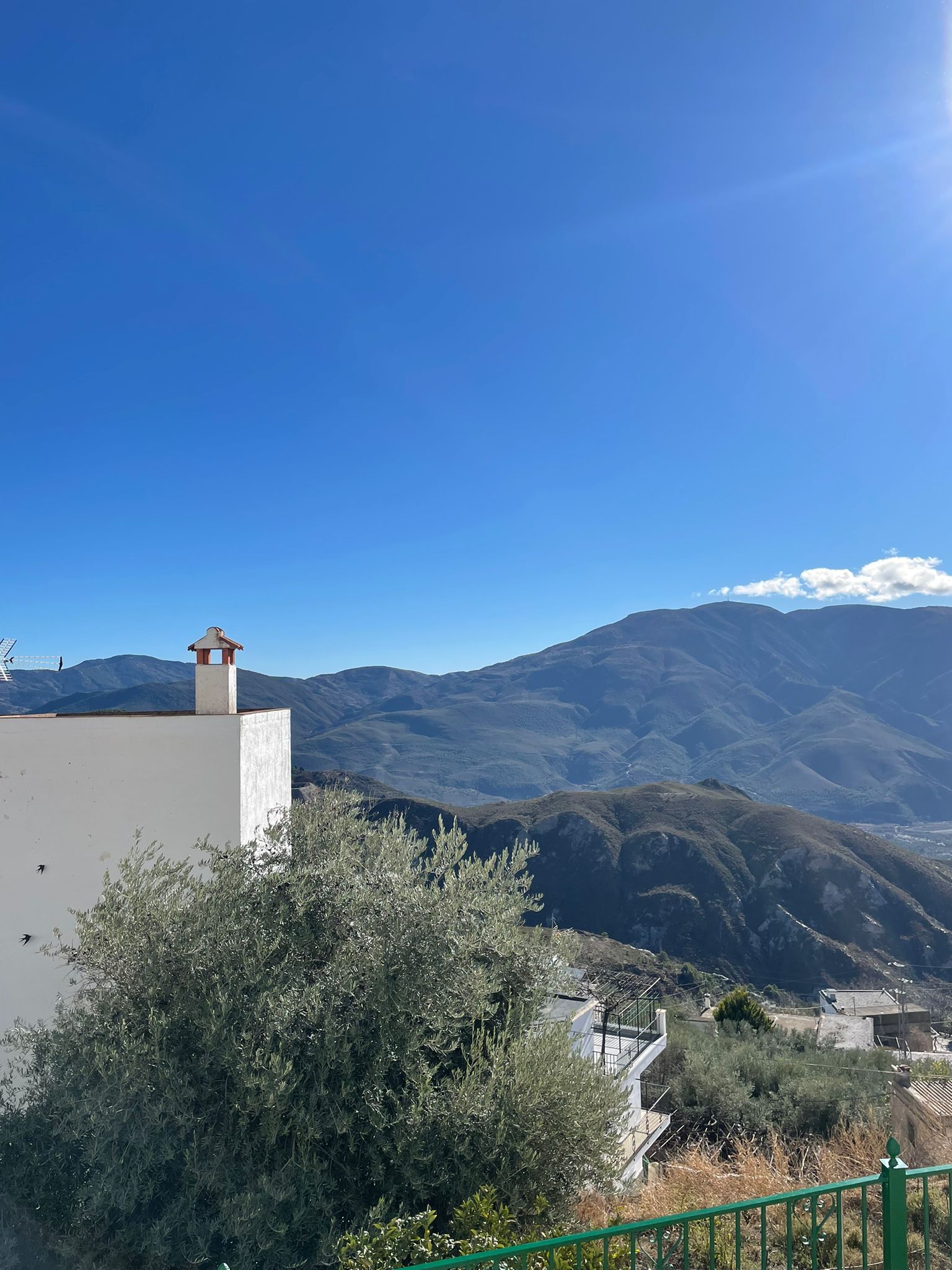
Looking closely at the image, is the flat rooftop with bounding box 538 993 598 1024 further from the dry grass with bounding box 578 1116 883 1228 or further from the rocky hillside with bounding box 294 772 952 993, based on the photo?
the rocky hillside with bounding box 294 772 952 993

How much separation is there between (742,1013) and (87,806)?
92.8ft

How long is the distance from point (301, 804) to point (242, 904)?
2.11 m

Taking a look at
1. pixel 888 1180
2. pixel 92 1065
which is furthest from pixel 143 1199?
pixel 888 1180

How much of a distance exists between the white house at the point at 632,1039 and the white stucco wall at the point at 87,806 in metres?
6.17

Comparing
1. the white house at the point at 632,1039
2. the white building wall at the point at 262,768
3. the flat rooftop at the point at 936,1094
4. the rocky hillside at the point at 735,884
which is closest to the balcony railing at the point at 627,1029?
the white house at the point at 632,1039

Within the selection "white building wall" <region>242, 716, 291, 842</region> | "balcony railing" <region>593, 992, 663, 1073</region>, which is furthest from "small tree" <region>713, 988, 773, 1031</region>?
"white building wall" <region>242, 716, 291, 842</region>

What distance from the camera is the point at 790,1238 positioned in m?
3.81

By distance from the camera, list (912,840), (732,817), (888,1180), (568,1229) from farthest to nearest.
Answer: (912,840), (732,817), (568,1229), (888,1180)

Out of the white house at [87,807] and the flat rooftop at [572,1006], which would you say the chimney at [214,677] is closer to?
the white house at [87,807]

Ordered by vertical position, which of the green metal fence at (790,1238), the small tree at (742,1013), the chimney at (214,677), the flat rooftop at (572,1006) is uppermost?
the chimney at (214,677)

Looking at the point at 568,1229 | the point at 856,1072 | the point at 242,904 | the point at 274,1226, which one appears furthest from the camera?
the point at 856,1072

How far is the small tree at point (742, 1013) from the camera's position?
28.7 m

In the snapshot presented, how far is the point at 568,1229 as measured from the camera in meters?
5.42

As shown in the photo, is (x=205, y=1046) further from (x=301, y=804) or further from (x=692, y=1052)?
(x=692, y=1052)
